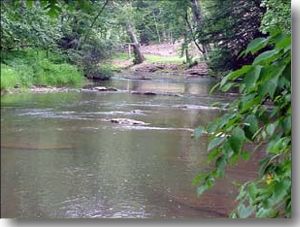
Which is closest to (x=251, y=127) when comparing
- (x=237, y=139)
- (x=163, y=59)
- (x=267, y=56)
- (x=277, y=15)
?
(x=237, y=139)

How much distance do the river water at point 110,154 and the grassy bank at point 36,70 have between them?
44 millimetres

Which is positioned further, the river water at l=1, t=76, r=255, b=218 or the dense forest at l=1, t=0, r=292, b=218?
the river water at l=1, t=76, r=255, b=218

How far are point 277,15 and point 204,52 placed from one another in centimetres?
32

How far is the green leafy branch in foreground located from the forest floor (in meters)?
0.68

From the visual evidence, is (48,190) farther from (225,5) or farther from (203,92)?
(225,5)

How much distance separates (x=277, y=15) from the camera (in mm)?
1526

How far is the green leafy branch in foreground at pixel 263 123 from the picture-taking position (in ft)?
3.02

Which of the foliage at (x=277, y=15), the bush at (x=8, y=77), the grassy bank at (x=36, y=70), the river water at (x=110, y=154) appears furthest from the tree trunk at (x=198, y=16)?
the bush at (x=8, y=77)

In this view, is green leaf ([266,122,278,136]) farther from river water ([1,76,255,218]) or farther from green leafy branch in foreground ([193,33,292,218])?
river water ([1,76,255,218])

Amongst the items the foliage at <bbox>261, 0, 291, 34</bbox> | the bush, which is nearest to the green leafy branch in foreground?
the foliage at <bbox>261, 0, 291, 34</bbox>

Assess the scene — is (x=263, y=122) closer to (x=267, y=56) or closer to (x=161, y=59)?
(x=267, y=56)

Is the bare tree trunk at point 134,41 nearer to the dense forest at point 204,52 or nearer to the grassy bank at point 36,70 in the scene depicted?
the dense forest at point 204,52

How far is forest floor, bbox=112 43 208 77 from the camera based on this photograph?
1.66 m

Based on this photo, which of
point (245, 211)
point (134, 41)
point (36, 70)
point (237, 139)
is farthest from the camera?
point (134, 41)
